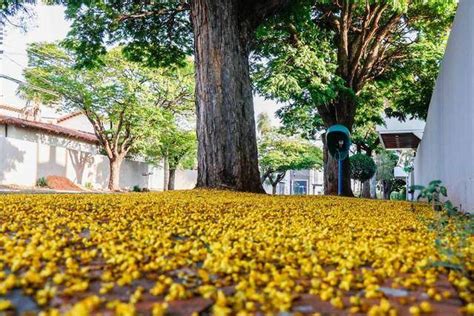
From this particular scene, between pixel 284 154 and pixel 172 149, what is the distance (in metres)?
7.18

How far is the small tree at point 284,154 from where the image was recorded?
78.4ft

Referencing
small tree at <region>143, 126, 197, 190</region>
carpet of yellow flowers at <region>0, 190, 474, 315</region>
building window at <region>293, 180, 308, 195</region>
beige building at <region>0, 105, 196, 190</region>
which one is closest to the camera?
carpet of yellow flowers at <region>0, 190, 474, 315</region>

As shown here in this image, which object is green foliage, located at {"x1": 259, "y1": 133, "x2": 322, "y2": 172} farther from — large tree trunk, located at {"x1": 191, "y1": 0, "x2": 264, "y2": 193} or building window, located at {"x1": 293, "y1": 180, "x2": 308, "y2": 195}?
large tree trunk, located at {"x1": 191, "y1": 0, "x2": 264, "y2": 193}

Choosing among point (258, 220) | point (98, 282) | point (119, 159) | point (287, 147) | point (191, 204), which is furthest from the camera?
point (287, 147)

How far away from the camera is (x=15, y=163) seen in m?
14.3

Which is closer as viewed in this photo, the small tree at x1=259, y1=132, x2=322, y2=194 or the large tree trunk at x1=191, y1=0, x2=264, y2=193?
the large tree trunk at x1=191, y1=0, x2=264, y2=193

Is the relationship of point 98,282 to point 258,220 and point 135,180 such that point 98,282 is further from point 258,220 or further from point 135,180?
point 135,180

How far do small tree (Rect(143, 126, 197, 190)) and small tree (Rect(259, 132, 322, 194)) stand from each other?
4.30 metres

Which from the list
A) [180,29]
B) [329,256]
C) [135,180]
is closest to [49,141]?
[135,180]

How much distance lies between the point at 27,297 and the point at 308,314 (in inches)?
23.6

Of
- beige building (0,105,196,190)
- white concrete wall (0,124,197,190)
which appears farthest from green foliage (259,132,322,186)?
beige building (0,105,196,190)

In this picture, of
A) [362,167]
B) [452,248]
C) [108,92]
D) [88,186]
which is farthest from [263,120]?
[452,248]

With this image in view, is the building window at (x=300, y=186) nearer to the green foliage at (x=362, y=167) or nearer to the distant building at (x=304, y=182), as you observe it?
the distant building at (x=304, y=182)

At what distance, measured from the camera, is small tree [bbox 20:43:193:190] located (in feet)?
50.9
